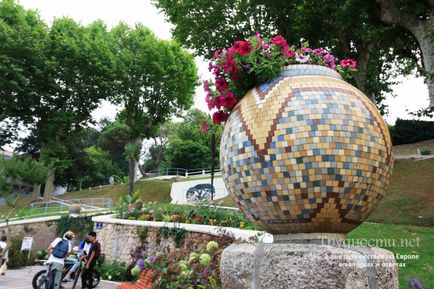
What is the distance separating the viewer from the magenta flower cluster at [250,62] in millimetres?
3264

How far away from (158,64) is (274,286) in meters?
29.9

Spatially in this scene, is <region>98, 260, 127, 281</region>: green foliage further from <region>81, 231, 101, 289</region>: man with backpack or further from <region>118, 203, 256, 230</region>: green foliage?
<region>81, 231, 101, 289</region>: man with backpack

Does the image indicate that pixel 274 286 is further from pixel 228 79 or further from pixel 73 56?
pixel 73 56

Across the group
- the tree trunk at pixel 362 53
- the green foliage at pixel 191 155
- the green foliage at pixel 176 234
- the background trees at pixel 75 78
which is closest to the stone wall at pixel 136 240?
the green foliage at pixel 176 234

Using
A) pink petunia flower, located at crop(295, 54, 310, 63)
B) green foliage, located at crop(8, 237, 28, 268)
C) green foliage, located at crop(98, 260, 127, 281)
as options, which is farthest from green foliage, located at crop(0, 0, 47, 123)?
pink petunia flower, located at crop(295, 54, 310, 63)

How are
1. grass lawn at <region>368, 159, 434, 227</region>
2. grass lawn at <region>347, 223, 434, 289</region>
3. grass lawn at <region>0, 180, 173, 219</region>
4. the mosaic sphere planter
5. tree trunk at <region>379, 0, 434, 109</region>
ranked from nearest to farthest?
the mosaic sphere planter → grass lawn at <region>347, 223, 434, 289</region> → grass lawn at <region>368, 159, 434, 227</region> → tree trunk at <region>379, 0, 434, 109</region> → grass lawn at <region>0, 180, 173, 219</region>

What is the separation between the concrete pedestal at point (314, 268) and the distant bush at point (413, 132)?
3256 centimetres

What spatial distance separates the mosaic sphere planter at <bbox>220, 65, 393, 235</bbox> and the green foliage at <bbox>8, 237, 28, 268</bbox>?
53.4 feet

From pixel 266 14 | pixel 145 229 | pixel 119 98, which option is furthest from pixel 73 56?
pixel 145 229

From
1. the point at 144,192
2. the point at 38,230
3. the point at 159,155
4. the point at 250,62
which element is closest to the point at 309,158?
the point at 250,62

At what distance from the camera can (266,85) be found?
3.22 m

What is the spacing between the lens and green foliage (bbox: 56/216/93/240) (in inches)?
665

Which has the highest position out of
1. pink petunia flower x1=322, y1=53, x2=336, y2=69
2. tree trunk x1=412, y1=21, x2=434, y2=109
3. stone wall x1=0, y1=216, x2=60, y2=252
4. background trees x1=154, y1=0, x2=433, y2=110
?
background trees x1=154, y1=0, x2=433, y2=110

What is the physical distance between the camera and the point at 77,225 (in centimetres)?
1730
